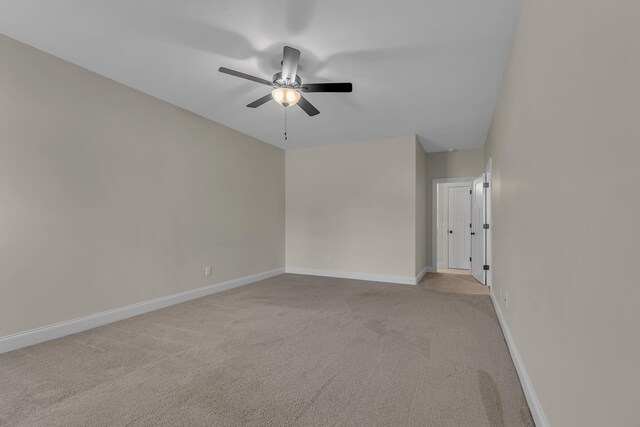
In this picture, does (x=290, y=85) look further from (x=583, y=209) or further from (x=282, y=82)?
(x=583, y=209)

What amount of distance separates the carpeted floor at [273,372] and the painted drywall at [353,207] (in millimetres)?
1871

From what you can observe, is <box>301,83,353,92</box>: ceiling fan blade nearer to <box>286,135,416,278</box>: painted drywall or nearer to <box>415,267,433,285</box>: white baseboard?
<box>286,135,416,278</box>: painted drywall

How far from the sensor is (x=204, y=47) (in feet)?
8.86

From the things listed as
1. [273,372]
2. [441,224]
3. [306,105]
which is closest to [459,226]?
[441,224]

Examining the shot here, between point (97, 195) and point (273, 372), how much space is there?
2618mm

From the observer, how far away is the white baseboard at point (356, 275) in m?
5.31

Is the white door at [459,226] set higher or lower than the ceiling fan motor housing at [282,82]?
lower

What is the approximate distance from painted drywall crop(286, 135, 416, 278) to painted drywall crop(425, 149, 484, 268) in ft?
5.09

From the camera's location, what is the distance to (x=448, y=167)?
6.52 metres

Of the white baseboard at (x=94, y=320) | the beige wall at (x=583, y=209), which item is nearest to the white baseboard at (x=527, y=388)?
the beige wall at (x=583, y=209)

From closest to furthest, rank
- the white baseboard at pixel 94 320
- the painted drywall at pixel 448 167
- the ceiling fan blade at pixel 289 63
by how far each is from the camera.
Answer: the ceiling fan blade at pixel 289 63
the white baseboard at pixel 94 320
the painted drywall at pixel 448 167

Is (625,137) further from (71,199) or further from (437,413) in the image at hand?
(71,199)

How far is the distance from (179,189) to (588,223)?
4211mm

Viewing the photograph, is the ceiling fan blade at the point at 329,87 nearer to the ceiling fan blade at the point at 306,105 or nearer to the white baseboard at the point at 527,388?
the ceiling fan blade at the point at 306,105
